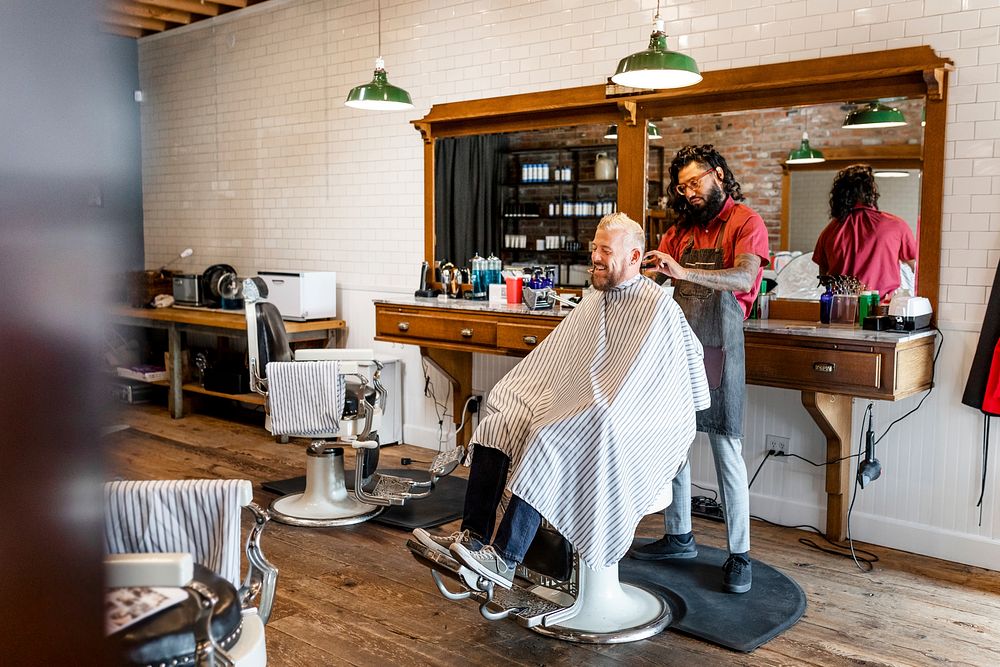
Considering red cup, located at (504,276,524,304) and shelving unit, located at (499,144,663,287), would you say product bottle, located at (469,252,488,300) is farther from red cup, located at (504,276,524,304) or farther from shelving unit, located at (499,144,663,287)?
red cup, located at (504,276,524,304)

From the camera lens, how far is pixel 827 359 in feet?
10.6

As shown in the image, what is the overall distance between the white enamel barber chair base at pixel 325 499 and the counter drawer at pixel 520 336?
946mm

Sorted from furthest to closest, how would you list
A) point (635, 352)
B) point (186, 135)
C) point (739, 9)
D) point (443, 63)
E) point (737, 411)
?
point (186, 135)
point (443, 63)
point (739, 9)
point (737, 411)
point (635, 352)

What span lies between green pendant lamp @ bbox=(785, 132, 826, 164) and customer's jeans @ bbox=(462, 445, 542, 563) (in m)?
1.95

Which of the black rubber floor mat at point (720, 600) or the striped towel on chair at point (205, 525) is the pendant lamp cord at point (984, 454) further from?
the striped towel on chair at point (205, 525)

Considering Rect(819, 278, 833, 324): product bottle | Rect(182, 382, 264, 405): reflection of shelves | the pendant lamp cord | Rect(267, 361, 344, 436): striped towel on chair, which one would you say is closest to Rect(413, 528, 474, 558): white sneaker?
Rect(267, 361, 344, 436): striped towel on chair

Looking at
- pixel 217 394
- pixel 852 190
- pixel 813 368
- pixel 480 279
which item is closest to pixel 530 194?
pixel 480 279

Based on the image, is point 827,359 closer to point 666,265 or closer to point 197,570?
point 666,265

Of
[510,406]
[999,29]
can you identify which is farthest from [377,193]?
[999,29]

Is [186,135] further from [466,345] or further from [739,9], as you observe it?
[739,9]

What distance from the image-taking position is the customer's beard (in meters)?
3.34

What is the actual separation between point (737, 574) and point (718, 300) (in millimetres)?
981

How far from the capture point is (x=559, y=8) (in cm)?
452

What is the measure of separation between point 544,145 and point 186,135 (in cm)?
378
